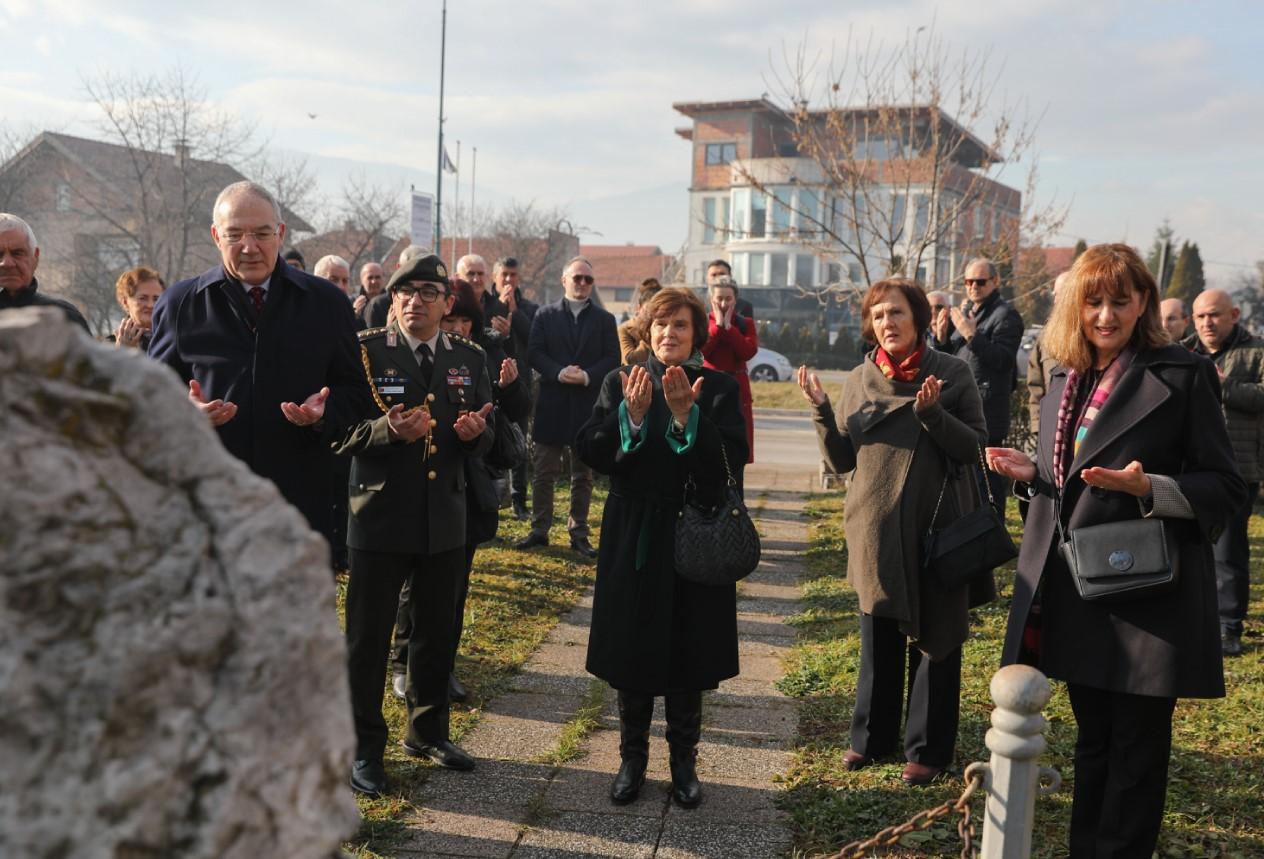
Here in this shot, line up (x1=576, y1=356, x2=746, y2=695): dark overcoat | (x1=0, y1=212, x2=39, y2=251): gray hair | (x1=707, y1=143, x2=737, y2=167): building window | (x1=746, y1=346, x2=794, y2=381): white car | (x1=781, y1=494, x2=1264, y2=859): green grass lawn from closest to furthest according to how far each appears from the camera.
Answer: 1. (x1=781, y1=494, x2=1264, y2=859): green grass lawn
2. (x1=576, y1=356, x2=746, y2=695): dark overcoat
3. (x1=0, y1=212, x2=39, y2=251): gray hair
4. (x1=746, y1=346, x2=794, y2=381): white car
5. (x1=707, y1=143, x2=737, y2=167): building window

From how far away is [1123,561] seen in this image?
341cm

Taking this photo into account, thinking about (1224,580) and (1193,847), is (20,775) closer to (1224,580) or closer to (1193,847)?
(1193,847)

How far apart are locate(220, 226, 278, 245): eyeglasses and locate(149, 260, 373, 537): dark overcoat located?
13cm

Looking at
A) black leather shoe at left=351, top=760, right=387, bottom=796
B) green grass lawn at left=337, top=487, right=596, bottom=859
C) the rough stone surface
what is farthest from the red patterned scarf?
the rough stone surface

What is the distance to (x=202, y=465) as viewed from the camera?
1.56 metres

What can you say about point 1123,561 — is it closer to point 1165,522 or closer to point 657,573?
point 1165,522

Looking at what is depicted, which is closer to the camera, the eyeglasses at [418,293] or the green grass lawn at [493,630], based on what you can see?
the green grass lawn at [493,630]

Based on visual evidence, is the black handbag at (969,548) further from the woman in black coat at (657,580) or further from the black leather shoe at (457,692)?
the black leather shoe at (457,692)

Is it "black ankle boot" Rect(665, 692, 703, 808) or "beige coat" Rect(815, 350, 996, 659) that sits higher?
"beige coat" Rect(815, 350, 996, 659)

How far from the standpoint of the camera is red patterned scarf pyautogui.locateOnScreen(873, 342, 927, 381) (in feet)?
15.8

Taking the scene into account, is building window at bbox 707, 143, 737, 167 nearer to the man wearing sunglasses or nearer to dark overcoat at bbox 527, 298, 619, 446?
dark overcoat at bbox 527, 298, 619, 446

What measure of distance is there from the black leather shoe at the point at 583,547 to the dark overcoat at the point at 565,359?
79cm

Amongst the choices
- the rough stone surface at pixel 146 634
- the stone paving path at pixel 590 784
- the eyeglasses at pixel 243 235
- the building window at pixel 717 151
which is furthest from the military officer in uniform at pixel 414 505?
the building window at pixel 717 151

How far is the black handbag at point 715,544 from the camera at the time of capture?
4.20m
